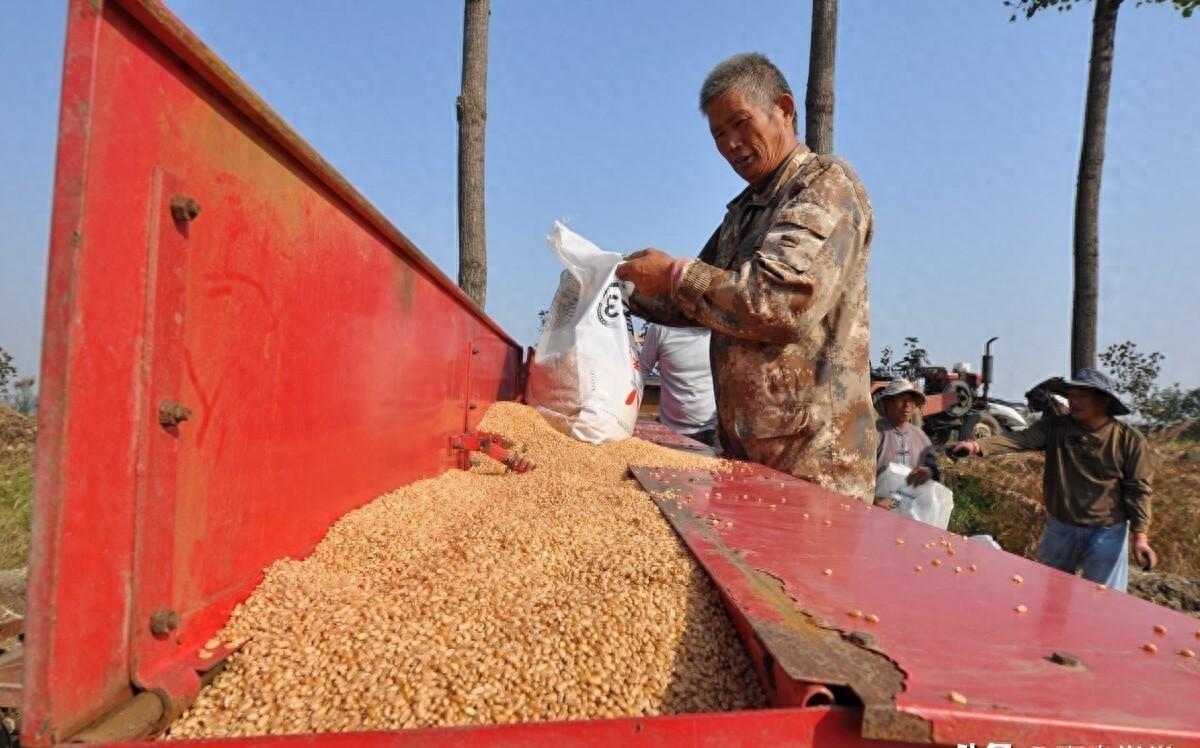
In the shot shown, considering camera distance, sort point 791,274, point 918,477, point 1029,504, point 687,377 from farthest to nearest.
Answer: point 1029,504 → point 687,377 → point 918,477 → point 791,274

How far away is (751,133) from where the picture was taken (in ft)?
7.98

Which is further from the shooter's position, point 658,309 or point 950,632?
point 658,309

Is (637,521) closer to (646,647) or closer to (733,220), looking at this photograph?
(646,647)

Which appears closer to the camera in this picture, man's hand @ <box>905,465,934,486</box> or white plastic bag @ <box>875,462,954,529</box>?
white plastic bag @ <box>875,462,954,529</box>

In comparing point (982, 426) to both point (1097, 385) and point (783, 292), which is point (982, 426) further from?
point (783, 292)

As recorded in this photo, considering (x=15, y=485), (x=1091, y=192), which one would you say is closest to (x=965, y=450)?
(x=1091, y=192)

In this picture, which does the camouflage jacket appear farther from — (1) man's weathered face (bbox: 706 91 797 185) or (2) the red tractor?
(2) the red tractor

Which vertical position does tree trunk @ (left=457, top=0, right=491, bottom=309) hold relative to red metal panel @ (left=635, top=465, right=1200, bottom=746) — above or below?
above

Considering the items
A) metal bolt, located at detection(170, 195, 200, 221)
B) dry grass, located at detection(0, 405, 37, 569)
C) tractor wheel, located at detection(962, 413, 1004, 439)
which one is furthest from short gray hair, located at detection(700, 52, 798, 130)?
tractor wheel, located at detection(962, 413, 1004, 439)

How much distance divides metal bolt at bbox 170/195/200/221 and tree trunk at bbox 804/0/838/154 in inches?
224

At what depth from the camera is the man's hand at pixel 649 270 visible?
234 cm

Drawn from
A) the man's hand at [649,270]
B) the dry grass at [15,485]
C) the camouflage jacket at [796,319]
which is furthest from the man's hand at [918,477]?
the dry grass at [15,485]

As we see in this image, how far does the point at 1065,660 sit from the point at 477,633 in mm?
795

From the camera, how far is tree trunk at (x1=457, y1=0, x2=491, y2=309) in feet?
19.8
